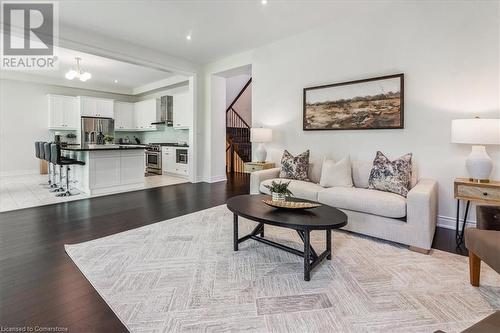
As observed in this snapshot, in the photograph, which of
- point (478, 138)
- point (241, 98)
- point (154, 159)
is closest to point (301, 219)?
point (478, 138)

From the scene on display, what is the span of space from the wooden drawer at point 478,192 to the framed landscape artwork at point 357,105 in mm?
1155

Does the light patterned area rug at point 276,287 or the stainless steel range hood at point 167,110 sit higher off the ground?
the stainless steel range hood at point 167,110

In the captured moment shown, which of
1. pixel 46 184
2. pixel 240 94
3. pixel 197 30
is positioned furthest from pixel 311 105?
pixel 46 184

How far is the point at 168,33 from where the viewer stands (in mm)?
4633

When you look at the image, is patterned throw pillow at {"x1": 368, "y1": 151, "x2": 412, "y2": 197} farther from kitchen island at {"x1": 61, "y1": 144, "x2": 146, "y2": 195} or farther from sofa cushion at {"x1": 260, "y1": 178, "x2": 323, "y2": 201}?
kitchen island at {"x1": 61, "y1": 144, "x2": 146, "y2": 195}

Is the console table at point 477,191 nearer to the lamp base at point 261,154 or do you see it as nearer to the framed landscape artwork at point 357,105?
the framed landscape artwork at point 357,105

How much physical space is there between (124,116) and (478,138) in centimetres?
959

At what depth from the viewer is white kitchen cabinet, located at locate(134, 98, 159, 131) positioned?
857 centimetres

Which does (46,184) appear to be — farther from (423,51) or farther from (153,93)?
(423,51)

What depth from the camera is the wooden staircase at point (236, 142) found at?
8711mm

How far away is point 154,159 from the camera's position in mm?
8117

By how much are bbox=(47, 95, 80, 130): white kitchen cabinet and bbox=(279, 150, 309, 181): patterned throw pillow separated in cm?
730

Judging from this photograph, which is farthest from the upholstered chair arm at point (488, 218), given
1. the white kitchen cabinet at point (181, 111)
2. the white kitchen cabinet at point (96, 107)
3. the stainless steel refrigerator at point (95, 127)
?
the white kitchen cabinet at point (96, 107)

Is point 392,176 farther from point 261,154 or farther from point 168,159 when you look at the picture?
point 168,159
